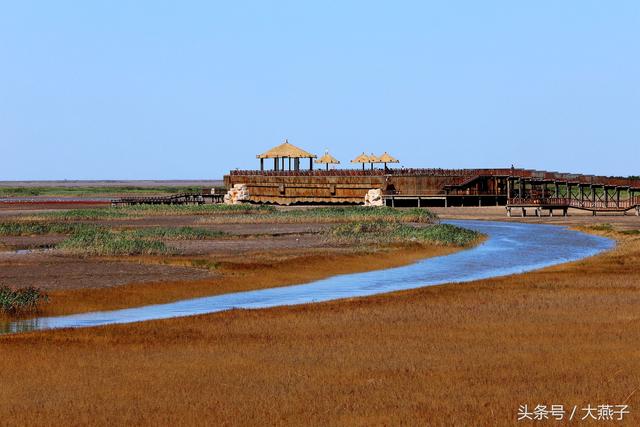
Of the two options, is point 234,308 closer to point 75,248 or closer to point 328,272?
point 328,272

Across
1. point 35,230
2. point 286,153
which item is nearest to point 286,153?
point 286,153

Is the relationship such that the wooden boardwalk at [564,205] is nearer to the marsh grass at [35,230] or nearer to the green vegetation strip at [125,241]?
the green vegetation strip at [125,241]

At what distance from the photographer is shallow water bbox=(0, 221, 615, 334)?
103 feet

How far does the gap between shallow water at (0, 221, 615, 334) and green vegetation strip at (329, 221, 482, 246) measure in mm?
1529

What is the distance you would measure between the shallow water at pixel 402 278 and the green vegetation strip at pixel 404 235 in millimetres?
1529

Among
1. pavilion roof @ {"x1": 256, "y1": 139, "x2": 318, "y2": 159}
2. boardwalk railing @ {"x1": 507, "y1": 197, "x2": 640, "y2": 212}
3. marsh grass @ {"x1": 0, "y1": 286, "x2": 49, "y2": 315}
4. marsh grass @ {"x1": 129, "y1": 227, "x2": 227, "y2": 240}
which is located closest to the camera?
marsh grass @ {"x1": 0, "y1": 286, "x2": 49, "y2": 315}

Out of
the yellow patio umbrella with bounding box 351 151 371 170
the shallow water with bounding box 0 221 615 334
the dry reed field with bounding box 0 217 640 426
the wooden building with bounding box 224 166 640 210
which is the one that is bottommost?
the shallow water with bounding box 0 221 615 334

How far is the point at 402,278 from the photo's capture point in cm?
4397

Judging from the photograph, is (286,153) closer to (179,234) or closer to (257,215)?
(257,215)

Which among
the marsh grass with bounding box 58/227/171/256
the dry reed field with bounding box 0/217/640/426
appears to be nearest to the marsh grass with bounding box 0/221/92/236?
the marsh grass with bounding box 58/227/171/256

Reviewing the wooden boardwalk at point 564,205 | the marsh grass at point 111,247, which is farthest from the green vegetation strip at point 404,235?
the wooden boardwalk at point 564,205

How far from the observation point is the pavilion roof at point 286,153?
403 feet

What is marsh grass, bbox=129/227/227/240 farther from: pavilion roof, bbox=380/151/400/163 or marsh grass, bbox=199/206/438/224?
pavilion roof, bbox=380/151/400/163

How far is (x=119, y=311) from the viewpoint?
33125mm
